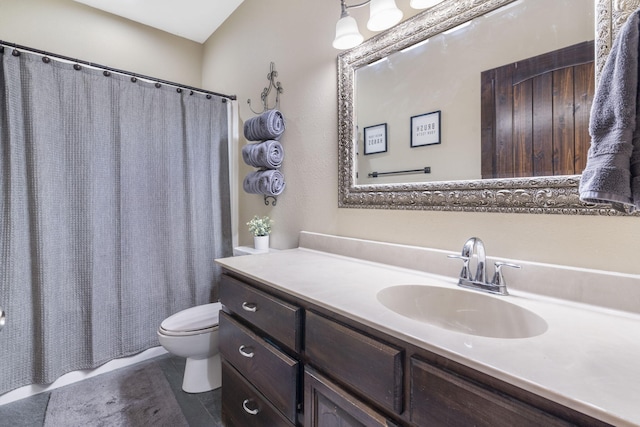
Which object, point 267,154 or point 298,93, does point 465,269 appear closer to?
point 267,154

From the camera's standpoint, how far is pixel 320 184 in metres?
1.69

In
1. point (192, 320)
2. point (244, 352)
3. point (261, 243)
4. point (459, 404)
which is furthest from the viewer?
point (261, 243)

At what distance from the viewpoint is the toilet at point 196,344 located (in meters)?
1.59

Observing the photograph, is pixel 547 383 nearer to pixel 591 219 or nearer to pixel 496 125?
pixel 591 219

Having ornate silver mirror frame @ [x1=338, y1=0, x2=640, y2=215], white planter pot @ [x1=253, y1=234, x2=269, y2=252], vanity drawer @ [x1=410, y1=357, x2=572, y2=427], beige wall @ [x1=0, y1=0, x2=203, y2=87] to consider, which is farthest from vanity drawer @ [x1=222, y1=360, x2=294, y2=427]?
beige wall @ [x1=0, y1=0, x2=203, y2=87]

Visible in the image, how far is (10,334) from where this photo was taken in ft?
5.26

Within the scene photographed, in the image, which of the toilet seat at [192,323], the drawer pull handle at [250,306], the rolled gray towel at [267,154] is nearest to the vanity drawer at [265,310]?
the drawer pull handle at [250,306]

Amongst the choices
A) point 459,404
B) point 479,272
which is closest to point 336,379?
point 459,404

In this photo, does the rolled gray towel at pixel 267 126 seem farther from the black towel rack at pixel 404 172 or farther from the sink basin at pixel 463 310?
the sink basin at pixel 463 310

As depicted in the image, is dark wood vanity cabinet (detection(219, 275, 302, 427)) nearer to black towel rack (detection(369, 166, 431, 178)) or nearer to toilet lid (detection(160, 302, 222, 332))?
toilet lid (detection(160, 302, 222, 332))

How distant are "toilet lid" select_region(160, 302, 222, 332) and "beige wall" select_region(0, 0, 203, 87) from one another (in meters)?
2.14

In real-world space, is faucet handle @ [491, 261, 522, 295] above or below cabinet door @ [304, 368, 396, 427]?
above

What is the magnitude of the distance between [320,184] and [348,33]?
0.74 meters

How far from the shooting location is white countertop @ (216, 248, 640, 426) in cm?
46
